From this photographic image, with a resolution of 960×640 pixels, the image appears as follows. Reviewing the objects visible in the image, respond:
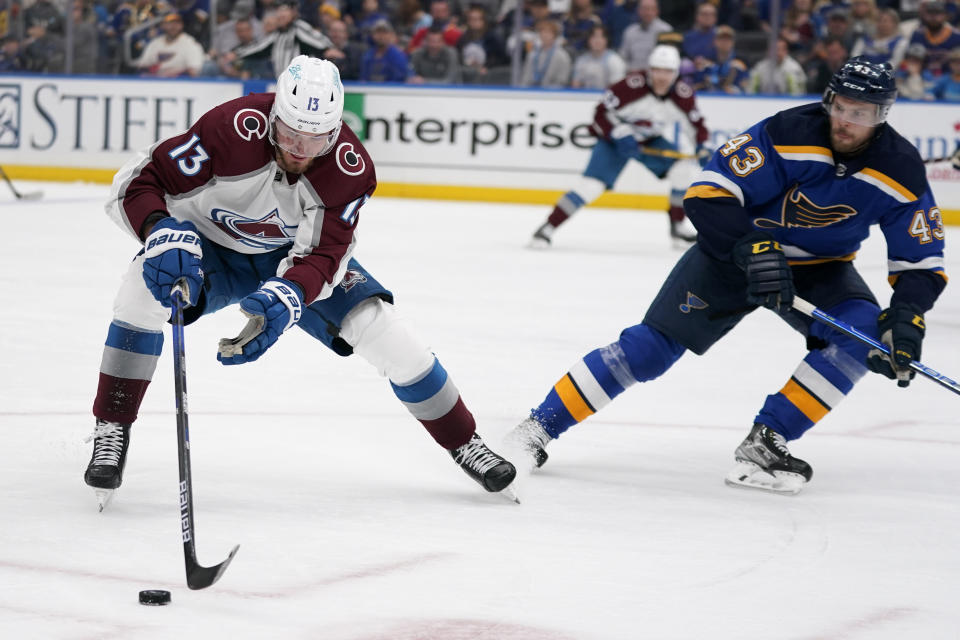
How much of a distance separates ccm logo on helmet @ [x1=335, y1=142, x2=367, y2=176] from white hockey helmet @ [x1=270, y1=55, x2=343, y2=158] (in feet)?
0.16

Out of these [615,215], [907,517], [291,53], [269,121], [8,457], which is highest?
[269,121]

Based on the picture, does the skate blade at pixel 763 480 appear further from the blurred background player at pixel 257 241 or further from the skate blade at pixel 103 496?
the skate blade at pixel 103 496

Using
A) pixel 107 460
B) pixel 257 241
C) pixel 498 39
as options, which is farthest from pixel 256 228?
pixel 498 39

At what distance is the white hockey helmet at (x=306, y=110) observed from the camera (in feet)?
8.53

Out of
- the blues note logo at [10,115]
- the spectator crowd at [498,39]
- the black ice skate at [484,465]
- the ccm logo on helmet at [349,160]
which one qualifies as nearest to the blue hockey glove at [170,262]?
the ccm logo on helmet at [349,160]

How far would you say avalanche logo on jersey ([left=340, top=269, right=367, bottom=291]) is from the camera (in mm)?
2882

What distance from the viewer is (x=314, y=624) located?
2098mm

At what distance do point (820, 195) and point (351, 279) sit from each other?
107cm

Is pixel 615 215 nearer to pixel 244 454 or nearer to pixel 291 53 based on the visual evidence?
pixel 291 53

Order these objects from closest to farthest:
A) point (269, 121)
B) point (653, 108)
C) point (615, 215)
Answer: point (269, 121) → point (653, 108) → point (615, 215)

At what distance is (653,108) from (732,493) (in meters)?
5.66

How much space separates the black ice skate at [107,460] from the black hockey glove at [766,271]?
1.36m

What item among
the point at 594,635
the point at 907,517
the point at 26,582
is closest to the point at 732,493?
the point at 907,517

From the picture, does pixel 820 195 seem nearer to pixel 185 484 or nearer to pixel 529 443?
pixel 529 443
